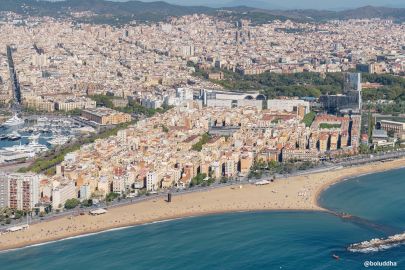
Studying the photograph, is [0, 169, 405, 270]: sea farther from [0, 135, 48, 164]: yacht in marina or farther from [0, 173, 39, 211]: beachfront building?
[0, 135, 48, 164]: yacht in marina

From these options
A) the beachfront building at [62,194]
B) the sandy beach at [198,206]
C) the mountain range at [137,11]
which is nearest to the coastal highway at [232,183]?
the sandy beach at [198,206]

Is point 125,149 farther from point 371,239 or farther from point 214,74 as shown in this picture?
point 214,74

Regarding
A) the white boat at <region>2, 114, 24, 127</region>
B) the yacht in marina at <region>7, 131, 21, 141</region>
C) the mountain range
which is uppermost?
the mountain range

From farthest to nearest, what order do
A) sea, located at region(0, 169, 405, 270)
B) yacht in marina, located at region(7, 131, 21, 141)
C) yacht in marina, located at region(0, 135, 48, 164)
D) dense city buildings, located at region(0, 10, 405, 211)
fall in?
yacht in marina, located at region(7, 131, 21, 141)
yacht in marina, located at region(0, 135, 48, 164)
dense city buildings, located at region(0, 10, 405, 211)
sea, located at region(0, 169, 405, 270)

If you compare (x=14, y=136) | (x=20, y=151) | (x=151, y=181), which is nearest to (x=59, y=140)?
(x=14, y=136)

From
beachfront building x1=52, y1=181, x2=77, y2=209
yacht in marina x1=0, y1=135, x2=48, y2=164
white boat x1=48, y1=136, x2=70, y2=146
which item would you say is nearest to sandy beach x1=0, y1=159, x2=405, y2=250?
beachfront building x1=52, y1=181, x2=77, y2=209

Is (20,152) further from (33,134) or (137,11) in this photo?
(137,11)
